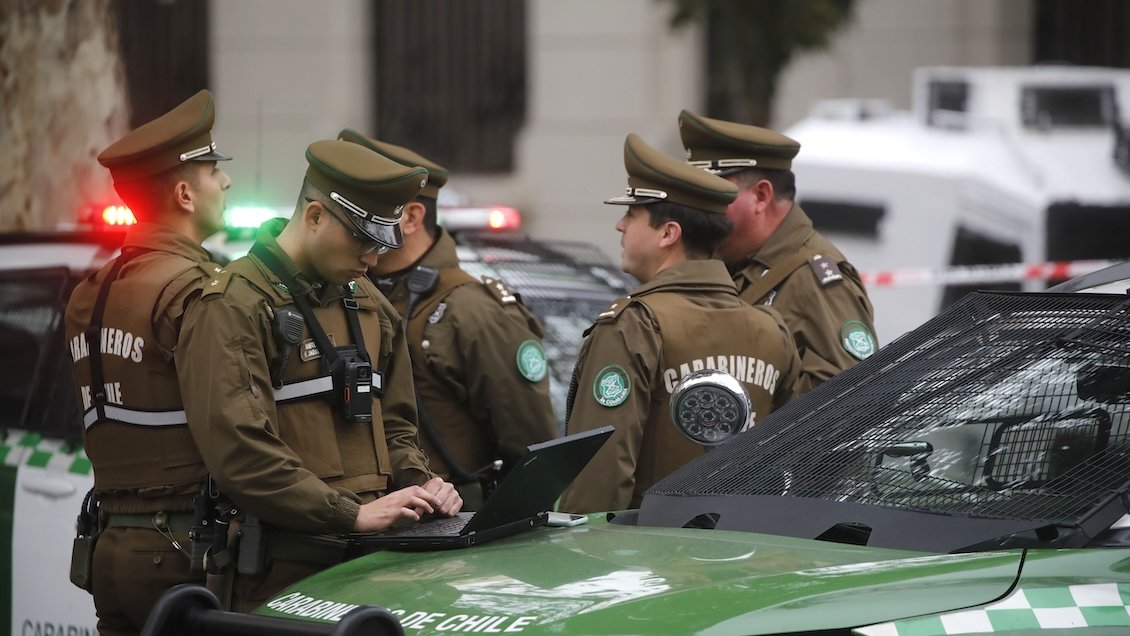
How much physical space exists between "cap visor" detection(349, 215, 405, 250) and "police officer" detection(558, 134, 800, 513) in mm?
630

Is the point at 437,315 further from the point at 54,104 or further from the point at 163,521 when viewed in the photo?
the point at 54,104

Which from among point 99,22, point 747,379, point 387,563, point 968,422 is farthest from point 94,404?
point 99,22

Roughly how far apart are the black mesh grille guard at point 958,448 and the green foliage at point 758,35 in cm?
1053

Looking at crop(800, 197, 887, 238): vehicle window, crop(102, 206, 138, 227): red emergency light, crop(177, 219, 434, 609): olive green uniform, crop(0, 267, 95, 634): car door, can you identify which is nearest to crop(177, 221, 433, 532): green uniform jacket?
crop(177, 219, 434, 609): olive green uniform

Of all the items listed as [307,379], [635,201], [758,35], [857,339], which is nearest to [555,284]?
[857,339]

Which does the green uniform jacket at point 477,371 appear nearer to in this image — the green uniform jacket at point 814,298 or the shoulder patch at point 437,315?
the shoulder patch at point 437,315

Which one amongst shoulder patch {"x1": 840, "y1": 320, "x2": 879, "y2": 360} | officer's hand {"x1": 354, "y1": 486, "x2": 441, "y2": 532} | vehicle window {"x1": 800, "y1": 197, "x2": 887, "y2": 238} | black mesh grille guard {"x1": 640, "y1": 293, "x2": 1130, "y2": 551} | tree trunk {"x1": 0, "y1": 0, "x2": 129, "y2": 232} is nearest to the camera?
black mesh grille guard {"x1": 640, "y1": 293, "x2": 1130, "y2": 551}

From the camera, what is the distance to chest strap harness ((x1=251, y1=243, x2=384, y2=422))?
12.5 feet

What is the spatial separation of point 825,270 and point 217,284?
2141 mm

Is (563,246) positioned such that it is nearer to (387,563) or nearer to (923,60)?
(387,563)

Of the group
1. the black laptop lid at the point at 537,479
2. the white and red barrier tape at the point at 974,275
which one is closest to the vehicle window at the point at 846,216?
the white and red barrier tape at the point at 974,275

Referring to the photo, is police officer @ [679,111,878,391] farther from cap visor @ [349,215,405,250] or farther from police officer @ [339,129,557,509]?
cap visor @ [349,215,405,250]

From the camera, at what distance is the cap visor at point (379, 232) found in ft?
12.6

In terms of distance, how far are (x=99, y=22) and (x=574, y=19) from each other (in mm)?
9170
